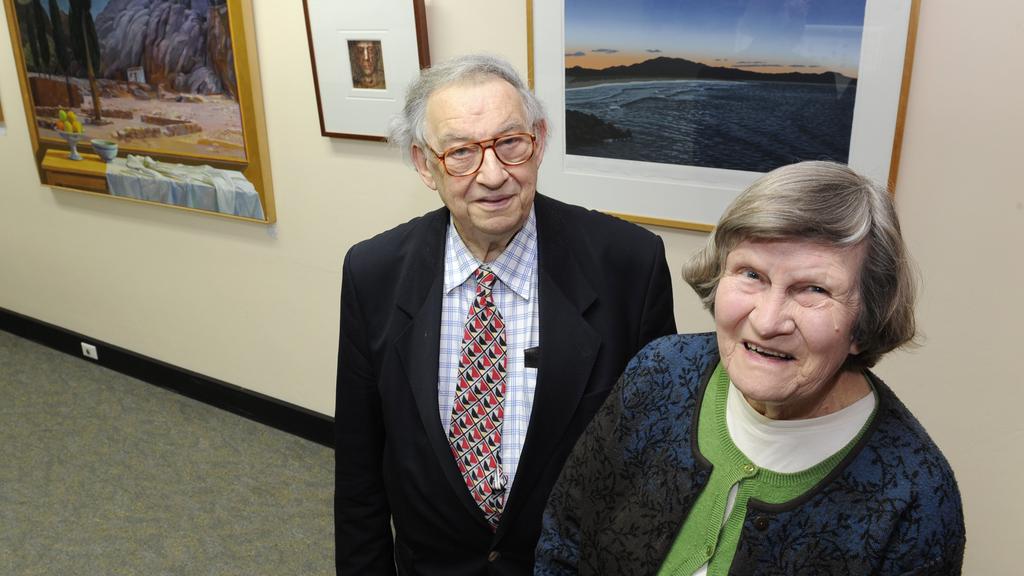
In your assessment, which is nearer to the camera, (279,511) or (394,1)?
(394,1)

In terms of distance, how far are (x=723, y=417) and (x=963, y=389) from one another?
1.30m

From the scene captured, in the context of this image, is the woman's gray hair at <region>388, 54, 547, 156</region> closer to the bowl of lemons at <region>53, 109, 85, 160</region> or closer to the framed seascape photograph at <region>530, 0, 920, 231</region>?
the framed seascape photograph at <region>530, 0, 920, 231</region>

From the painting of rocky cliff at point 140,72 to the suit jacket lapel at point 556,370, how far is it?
2.17 meters

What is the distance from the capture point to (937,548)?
97 cm

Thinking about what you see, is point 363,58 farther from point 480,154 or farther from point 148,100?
point 480,154

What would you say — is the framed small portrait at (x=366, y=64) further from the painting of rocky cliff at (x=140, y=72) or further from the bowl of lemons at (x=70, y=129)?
the bowl of lemons at (x=70, y=129)

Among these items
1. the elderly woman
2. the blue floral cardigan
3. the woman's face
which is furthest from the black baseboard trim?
the woman's face

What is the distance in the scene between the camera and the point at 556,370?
1456 mm

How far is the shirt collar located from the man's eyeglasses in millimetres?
141

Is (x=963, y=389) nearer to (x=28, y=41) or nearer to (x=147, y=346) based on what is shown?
(x=147, y=346)

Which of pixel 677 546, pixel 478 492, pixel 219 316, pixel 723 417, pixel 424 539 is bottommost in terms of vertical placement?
pixel 219 316

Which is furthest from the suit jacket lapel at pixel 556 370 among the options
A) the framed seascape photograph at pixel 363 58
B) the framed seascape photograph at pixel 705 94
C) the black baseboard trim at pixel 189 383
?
the black baseboard trim at pixel 189 383

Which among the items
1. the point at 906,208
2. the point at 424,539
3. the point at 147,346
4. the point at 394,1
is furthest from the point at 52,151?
the point at 906,208

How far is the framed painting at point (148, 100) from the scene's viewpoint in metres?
3.14
